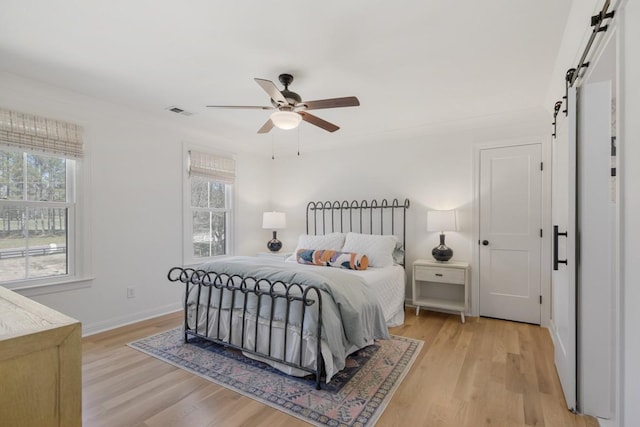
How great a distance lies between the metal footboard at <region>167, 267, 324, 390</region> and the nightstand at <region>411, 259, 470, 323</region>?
6.44ft

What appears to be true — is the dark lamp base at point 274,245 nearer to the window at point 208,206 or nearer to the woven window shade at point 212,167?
the window at point 208,206

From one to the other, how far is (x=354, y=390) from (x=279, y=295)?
2.78 feet

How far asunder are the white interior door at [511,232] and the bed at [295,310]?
3.86ft

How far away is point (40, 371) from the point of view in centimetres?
76

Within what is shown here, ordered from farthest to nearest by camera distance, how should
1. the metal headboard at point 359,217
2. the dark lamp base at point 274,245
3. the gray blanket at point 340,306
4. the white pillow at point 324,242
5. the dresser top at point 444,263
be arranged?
the dark lamp base at point 274,245
the metal headboard at point 359,217
the white pillow at point 324,242
the dresser top at point 444,263
the gray blanket at point 340,306

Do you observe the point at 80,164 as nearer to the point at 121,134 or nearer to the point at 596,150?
the point at 121,134

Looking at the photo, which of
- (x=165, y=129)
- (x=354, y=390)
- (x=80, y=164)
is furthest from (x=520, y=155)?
(x=80, y=164)

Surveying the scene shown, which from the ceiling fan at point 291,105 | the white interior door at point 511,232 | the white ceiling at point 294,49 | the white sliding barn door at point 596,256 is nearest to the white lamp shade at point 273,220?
the white ceiling at point 294,49

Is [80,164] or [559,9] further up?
[559,9]

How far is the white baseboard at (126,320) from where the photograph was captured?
128 inches

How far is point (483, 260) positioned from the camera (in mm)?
3836

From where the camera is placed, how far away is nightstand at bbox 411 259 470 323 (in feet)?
12.0

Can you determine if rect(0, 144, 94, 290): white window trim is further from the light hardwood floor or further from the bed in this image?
the bed

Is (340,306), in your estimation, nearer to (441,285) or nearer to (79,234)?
(441,285)
